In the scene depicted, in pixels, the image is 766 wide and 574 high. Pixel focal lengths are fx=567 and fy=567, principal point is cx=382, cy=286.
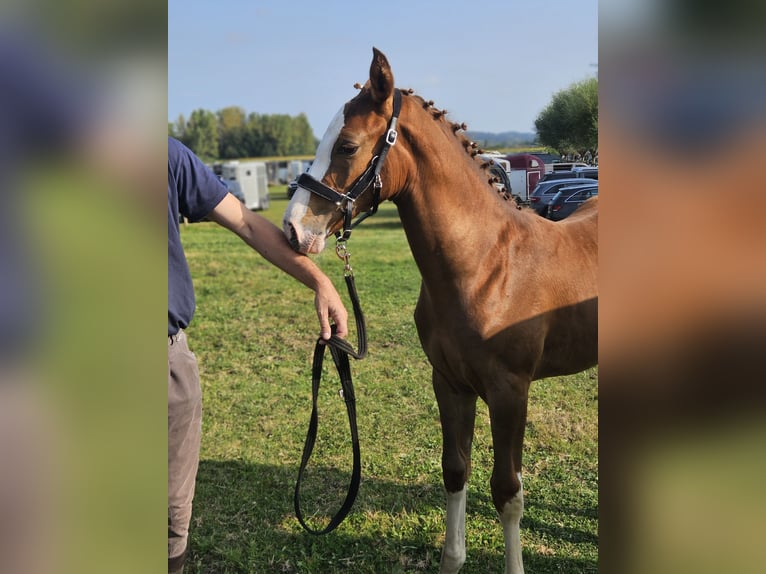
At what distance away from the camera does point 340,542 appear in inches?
123

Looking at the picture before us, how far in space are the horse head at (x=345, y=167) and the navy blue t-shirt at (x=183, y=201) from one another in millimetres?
322

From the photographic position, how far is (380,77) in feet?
7.03

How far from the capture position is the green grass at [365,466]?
10.0 ft

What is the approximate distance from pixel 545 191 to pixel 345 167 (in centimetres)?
102

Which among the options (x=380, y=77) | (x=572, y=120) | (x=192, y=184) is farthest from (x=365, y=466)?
(x=572, y=120)

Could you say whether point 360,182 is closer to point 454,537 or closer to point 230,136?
point 454,537

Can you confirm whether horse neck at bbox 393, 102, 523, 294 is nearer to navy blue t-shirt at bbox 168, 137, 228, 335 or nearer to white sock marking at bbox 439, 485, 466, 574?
navy blue t-shirt at bbox 168, 137, 228, 335

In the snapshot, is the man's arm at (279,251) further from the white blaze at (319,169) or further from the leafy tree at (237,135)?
the leafy tree at (237,135)
